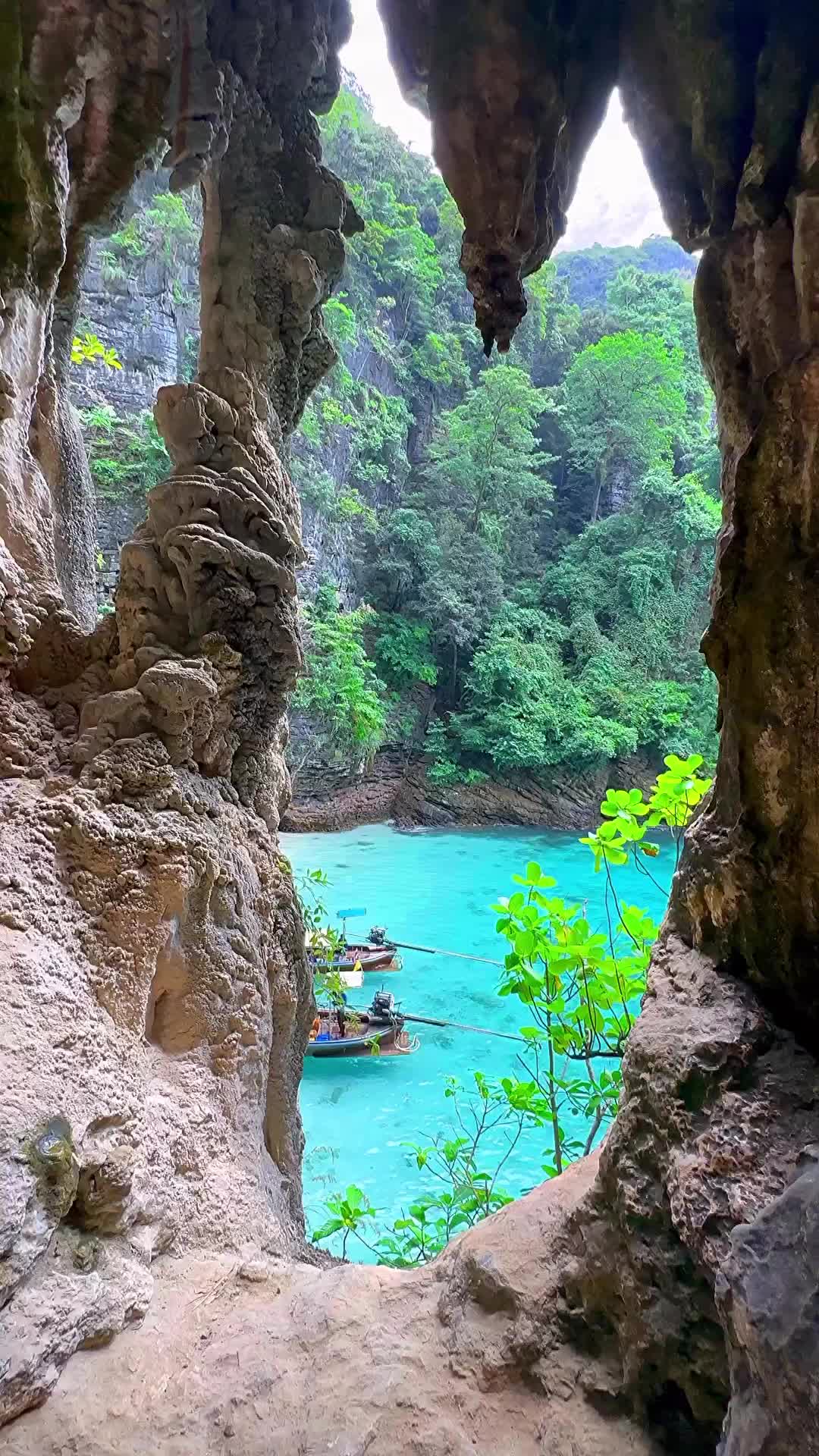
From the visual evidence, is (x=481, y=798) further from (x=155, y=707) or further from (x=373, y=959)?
(x=155, y=707)

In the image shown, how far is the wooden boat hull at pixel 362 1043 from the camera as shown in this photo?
7762mm

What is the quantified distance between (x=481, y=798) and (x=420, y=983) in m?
6.70

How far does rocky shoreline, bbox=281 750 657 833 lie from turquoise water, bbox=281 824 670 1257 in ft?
1.20

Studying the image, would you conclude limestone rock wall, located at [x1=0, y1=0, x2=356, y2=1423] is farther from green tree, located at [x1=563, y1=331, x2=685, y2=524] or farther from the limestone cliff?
green tree, located at [x1=563, y1=331, x2=685, y2=524]

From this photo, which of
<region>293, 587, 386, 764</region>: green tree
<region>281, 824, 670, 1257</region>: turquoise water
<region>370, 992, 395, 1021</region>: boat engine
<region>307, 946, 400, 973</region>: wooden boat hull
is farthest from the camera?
<region>293, 587, 386, 764</region>: green tree

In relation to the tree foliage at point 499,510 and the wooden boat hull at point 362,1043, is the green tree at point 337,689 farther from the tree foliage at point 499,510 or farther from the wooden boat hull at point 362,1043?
the wooden boat hull at point 362,1043

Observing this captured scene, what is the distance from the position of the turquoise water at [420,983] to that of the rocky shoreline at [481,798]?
367mm

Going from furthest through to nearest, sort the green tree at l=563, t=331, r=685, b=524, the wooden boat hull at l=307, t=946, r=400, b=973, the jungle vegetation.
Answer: the green tree at l=563, t=331, r=685, b=524, the jungle vegetation, the wooden boat hull at l=307, t=946, r=400, b=973

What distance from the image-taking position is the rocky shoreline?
16328 millimetres

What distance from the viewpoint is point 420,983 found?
10359mm

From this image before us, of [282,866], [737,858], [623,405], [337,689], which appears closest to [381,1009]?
[282,866]

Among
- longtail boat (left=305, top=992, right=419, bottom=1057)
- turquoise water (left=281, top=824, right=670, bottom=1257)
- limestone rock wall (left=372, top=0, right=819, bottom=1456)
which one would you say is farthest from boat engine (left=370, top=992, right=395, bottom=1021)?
limestone rock wall (left=372, top=0, right=819, bottom=1456)

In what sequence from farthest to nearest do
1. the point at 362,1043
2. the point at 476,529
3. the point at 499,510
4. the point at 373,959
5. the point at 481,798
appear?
1. the point at 499,510
2. the point at 476,529
3. the point at 481,798
4. the point at 373,959
5. the point at 362,1043

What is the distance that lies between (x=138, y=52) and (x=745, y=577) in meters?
3.16
